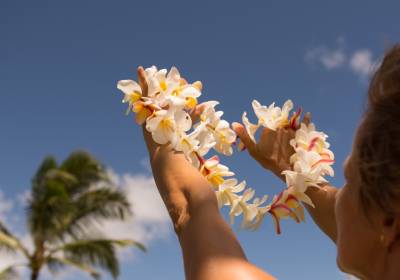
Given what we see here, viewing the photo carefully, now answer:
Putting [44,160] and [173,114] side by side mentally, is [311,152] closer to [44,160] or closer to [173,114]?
[173,114]

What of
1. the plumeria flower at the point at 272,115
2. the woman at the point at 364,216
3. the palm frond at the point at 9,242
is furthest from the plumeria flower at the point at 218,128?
the palm frond at the point at 9,242

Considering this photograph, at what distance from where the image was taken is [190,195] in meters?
0.69

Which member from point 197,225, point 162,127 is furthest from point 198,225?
point 162,127

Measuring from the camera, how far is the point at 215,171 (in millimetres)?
1057

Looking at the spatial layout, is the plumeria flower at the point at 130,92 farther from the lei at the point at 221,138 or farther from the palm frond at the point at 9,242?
the palm frond at the point at 9,242

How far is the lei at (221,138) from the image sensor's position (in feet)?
3.06

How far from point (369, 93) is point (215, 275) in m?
0.24

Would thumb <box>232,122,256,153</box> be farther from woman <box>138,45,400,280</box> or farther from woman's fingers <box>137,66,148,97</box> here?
woman <box>138,45,400,280</box>

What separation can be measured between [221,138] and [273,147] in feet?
0.50

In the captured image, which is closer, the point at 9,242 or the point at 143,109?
the point at 143,109

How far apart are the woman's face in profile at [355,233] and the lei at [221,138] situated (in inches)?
13.3

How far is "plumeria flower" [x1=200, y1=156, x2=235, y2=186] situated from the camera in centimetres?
104

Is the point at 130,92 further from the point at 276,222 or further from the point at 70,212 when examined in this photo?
the point at 70,212

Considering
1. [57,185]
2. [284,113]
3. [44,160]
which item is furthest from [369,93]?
[44,160]
